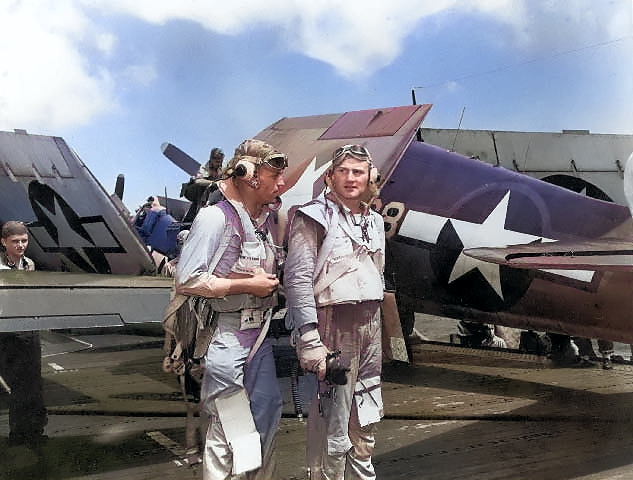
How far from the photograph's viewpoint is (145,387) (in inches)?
232

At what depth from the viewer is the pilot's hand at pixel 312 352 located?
3293 mm

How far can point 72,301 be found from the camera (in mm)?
3686

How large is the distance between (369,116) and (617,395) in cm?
342

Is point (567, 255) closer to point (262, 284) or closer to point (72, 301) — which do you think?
point (262, 284)

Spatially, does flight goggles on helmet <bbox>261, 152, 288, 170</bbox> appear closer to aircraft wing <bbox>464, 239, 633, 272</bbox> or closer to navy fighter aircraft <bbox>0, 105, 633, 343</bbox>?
navy fighter aircraft <bbox>0, 105, 633, 343</bbox>

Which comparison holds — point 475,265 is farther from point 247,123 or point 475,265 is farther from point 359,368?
point 247,123

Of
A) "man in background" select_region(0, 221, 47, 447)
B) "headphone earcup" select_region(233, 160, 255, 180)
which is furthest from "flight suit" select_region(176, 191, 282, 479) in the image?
"man in background" select_region(0, 221, 47, 447)

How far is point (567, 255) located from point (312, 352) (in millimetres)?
1773

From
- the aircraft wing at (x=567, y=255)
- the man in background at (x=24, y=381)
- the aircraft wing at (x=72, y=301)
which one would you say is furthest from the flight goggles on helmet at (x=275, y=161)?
the man in background at (x=24, y=381)

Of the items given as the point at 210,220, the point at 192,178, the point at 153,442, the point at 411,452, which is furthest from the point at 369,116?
the point at 153,442

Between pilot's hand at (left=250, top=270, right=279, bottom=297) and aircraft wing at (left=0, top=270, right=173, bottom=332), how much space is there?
2.65ft

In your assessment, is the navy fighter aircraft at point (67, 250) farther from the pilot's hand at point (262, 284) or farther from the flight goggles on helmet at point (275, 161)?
the flight goggles on helmet at point (275, 161)

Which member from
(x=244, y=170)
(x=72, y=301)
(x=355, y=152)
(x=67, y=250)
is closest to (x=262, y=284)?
(x=244, y=170)

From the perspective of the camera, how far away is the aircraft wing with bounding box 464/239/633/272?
377 cm
